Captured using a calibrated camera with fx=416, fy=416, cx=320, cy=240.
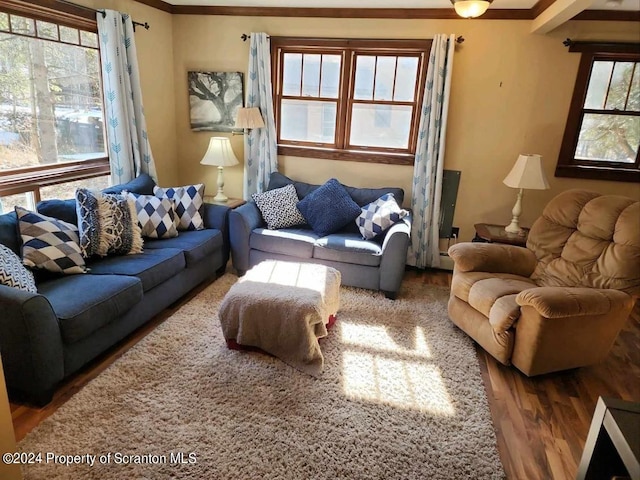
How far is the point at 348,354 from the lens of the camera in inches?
107

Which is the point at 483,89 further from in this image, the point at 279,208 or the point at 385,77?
the point at 279,208

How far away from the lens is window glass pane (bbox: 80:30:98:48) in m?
3.41

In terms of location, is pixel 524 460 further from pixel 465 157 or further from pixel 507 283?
pixel 465 157

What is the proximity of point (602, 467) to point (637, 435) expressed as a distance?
10.1 inches

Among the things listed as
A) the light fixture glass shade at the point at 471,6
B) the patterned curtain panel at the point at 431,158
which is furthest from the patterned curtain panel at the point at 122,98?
the light fixture glass shade at the point at 471,6

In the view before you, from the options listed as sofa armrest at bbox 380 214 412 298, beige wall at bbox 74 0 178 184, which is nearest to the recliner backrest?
sofa armrest at bbox 380 214 412 298

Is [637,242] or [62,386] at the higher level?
[637,242]

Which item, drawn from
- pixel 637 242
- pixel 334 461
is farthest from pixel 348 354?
pixel 637 242

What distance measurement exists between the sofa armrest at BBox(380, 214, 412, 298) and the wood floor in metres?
0.91

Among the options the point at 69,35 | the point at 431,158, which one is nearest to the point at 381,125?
the point at 431,158

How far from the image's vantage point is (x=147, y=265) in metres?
2.83

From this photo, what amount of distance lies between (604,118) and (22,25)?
4730mm

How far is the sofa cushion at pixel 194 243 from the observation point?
3252 millimetres

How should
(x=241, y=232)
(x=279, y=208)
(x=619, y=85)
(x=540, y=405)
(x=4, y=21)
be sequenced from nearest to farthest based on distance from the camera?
(x=540, y=405) → (x=4, y=21) → (x=619, y=85) → (x=241, y=232) → (x=279, y=208)
